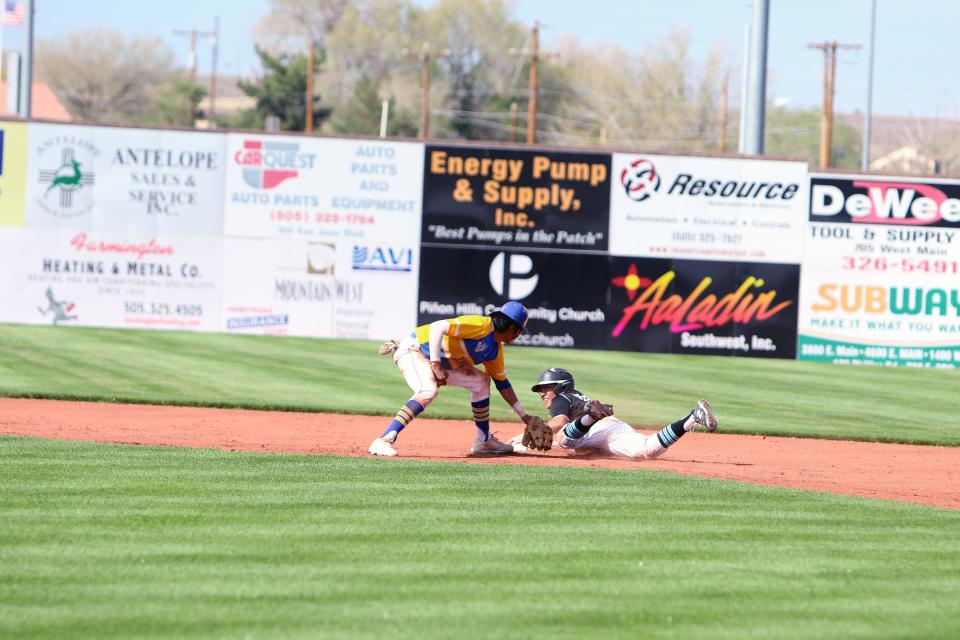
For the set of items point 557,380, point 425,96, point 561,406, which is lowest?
point 561,406

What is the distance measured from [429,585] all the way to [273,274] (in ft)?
64.6

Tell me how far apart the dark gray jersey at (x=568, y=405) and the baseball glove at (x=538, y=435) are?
70 cm

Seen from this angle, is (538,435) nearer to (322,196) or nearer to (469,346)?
(469,346)

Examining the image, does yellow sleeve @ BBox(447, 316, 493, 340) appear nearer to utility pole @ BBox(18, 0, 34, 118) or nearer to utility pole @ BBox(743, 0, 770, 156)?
utility pole @ BBox(743, 0, 770, 156)

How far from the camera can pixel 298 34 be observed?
10288 centimetres

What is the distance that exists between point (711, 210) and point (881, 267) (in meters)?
3.47

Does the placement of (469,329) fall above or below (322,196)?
below

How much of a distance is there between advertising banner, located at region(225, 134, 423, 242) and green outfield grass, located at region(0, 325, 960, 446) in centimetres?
221

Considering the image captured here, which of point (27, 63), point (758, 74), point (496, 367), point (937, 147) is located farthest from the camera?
point (937, 147)

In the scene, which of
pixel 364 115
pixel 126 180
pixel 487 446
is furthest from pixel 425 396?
pixel 364 115

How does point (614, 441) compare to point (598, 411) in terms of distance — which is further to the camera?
point (614, 441)

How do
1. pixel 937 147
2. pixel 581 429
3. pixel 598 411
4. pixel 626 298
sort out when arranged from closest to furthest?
1. pixel 598 411
2. pixel 581 429
3. pixel 626 298
4. pixel 937 147

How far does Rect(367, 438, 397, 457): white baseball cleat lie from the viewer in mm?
12250

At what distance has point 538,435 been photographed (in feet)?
40.4
